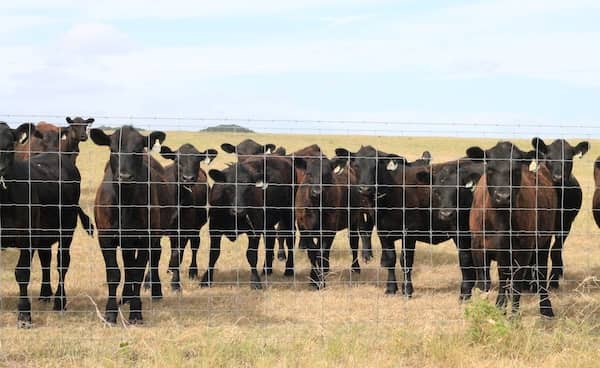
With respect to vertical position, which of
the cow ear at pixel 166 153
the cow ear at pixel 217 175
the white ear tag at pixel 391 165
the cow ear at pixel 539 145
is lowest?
the cow ear at pixel 217 175

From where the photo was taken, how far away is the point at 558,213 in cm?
1149

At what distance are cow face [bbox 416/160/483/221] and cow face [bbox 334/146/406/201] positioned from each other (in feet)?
1.49

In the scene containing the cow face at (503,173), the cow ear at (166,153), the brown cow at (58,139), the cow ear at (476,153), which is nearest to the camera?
the cow face at (503,173)

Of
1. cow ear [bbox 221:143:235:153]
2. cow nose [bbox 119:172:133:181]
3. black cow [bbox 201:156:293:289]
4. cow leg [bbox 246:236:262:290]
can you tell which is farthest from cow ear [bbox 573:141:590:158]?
cow nose [bbox 119:172:133:181]

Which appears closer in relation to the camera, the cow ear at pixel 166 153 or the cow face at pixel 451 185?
the cow face at pixel 451 185

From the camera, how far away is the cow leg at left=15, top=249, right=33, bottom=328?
8.98 metres

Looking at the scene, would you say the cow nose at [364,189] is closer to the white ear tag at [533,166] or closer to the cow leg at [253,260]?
the cow leg at [253,260]

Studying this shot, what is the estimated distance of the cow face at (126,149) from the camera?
8875 millimetres

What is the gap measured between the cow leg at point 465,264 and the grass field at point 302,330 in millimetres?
218

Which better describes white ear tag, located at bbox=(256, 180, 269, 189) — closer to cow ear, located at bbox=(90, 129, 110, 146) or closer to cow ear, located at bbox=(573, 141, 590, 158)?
cow ear, located at bbox=(90, 129, 110, 146)

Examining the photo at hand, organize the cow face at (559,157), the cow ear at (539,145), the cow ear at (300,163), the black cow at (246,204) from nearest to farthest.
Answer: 1. the cow ear at (539,145)
2. the cow face at (559,157)
3. the black cow at (246,204)
4. the cow ear at (300,163)

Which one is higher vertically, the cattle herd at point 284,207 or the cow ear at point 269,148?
the cow ear at point 269,148

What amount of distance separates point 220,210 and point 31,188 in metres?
3.78

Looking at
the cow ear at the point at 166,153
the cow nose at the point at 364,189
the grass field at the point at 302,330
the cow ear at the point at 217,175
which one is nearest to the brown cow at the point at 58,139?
the cow ear at the point at 166,153
